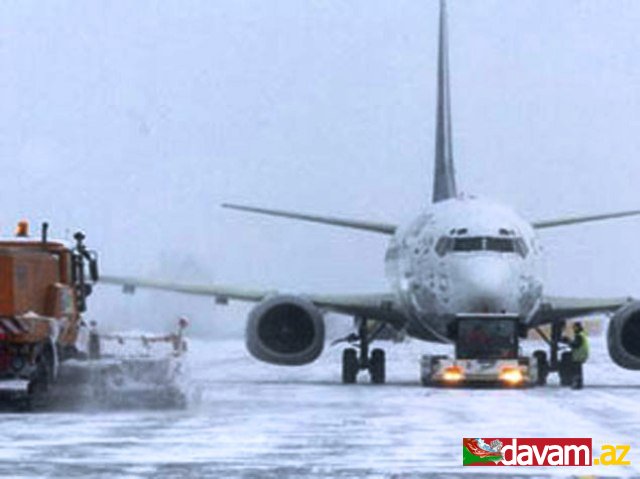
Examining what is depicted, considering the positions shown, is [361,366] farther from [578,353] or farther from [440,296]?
[578,353]

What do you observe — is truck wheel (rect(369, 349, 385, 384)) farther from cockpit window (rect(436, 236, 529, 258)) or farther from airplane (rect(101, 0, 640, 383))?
cockpit window (rect(436, 236, 529, 258))

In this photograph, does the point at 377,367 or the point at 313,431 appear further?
the point at 377,367

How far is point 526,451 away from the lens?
18781mm

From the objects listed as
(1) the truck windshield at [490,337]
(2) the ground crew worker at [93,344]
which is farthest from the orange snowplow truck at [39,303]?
(1) the truck windshield at [490,337]

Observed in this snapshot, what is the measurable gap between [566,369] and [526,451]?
58.8 ft

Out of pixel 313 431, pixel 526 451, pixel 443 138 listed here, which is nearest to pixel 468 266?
pixel 443 138

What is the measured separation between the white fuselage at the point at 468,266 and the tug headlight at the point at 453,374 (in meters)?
1.46

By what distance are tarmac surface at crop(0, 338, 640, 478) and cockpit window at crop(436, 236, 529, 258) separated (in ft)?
9.57

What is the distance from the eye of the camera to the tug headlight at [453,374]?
33531mm

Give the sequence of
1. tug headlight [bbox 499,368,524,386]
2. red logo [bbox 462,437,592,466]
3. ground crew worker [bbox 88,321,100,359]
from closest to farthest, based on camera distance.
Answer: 1. red logo [bbox 462,437,592,466]
2. ground crew worker [bbox 88,321,100,359]
3. tug headlight [bbox 499,368,524,386]

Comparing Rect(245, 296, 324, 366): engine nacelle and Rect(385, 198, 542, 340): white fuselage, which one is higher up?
Rect(385, 198, 542, 340): white fuselage

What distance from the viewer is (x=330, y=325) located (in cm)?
7356

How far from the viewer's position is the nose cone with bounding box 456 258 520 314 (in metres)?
34.5

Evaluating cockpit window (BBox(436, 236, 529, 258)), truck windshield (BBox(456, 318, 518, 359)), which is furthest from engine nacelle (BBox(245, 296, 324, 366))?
truck windshield (BBox(456, 318, 518, 359))
